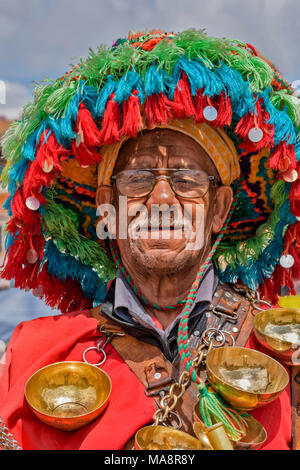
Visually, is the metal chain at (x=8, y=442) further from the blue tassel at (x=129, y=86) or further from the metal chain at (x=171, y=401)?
the blue tassel at (x=129, y=86)

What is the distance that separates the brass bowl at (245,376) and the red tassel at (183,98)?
911 millimetres

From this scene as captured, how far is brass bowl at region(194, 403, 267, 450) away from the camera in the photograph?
1356 millimetres

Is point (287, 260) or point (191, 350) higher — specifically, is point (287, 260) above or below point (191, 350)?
above

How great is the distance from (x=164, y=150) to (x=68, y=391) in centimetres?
103

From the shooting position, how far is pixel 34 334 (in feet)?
6.11

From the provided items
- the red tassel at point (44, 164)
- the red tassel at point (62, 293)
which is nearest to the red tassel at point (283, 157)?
the red tassel at point (44, 164)

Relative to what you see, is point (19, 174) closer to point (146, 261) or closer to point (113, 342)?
point (146, 261)

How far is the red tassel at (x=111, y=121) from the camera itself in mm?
1631

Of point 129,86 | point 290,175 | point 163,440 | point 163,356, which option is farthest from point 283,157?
point 163,440

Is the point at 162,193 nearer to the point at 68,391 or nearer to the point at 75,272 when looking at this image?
the point at 75,272

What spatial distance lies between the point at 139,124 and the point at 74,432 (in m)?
1.14

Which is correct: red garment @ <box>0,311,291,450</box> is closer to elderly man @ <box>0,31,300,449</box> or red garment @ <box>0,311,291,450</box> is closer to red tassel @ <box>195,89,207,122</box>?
elderly man @ <box>0,31,300,449</box>

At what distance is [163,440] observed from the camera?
4.45ft
